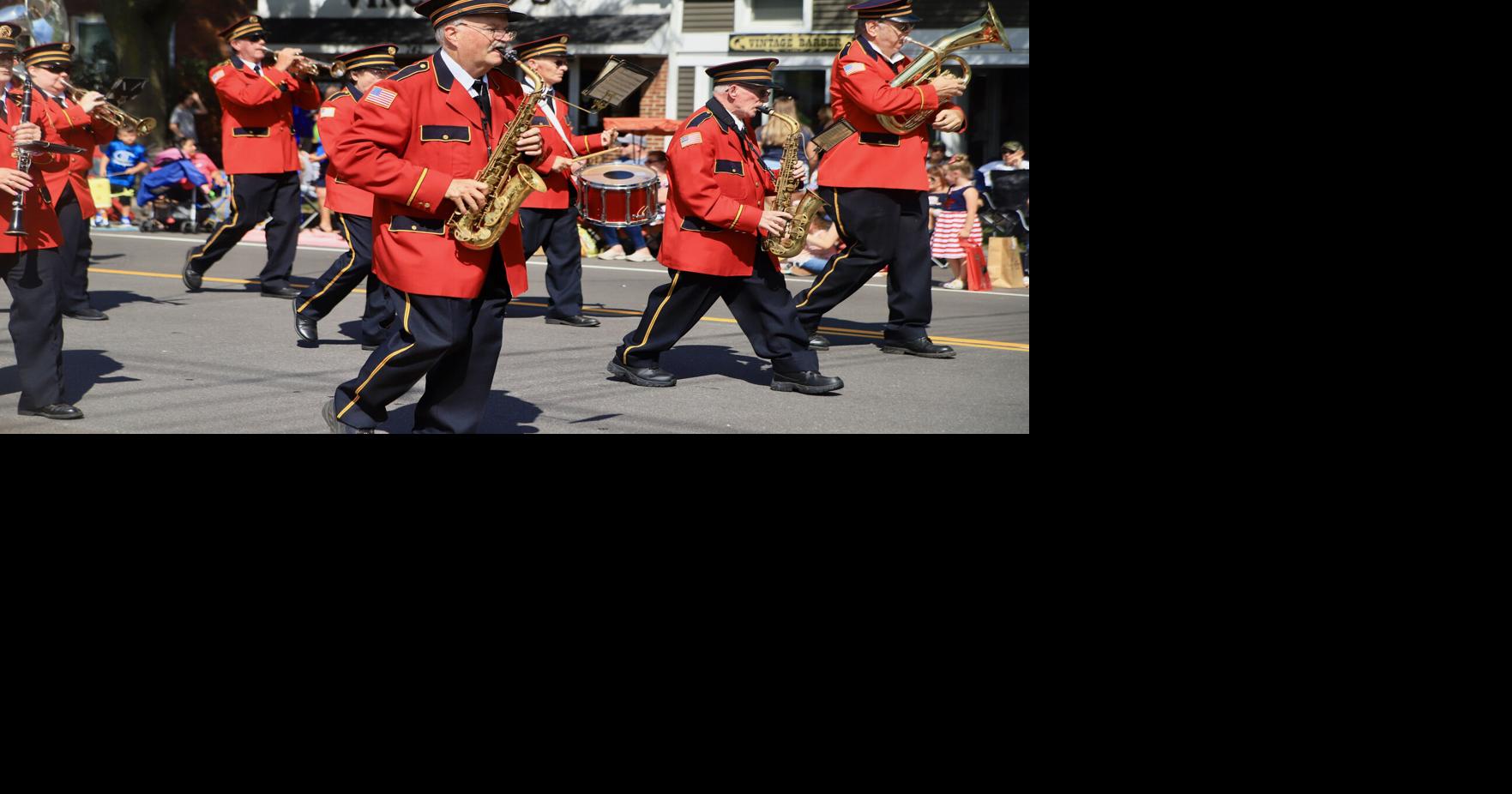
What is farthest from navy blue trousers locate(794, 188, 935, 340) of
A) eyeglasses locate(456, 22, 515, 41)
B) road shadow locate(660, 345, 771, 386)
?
eyeglasses locate(456, 22, 515, 41)

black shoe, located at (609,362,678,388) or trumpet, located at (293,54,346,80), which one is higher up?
trumpet, located at (293,54,346,80)

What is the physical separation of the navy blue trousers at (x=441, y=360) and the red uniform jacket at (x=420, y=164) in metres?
0.08

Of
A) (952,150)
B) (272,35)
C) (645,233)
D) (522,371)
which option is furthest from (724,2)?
(522,371)

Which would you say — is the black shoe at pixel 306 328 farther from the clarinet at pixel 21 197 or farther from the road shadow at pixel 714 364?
the clarinet at pixel 21 197

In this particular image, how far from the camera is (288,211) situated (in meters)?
10.9

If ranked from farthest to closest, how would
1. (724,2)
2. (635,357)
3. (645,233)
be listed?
(724,2), (645,233), (635,357)

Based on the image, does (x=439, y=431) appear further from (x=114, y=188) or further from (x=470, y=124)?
(x=114, y=188)

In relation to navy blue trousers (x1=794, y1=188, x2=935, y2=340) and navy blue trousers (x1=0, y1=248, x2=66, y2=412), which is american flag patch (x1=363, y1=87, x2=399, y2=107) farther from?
navy blue trousers (x1=794, y1=188, x2=935, y2=340)

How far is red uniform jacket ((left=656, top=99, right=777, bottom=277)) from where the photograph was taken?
730 cm

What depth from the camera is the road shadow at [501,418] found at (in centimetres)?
664

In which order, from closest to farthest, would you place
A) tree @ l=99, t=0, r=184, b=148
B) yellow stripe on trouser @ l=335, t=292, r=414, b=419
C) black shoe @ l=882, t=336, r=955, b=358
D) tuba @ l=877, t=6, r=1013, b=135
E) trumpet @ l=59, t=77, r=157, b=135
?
yellow stripe on trouser @ l=335, t=292, r=414, b=419
trumpet @ l=59, t=77, r=157, b=135
tuba @ l=877, t=6, r=1013, b=135
black shoe @ l=882, t=336, r=955, b=358
tree @ l=99, t=0, r=184, b=148

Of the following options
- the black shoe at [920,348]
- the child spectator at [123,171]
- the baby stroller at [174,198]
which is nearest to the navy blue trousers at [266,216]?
the black shoe at [920,348]

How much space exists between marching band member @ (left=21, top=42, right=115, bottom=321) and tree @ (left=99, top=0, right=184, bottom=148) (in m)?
15.8

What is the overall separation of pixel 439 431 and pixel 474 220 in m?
0.76
